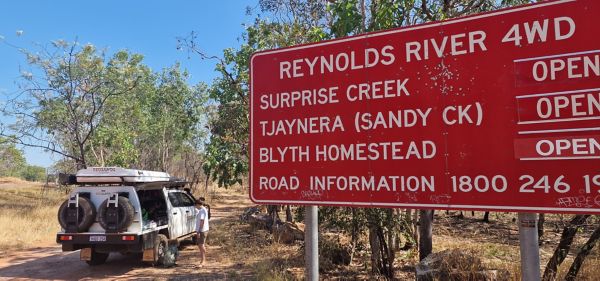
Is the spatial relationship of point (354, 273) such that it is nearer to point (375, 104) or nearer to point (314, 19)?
point (375, 104)

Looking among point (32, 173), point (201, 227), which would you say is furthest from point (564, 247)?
point (32, 173)

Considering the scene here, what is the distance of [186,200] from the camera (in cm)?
1270

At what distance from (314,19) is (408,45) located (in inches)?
434

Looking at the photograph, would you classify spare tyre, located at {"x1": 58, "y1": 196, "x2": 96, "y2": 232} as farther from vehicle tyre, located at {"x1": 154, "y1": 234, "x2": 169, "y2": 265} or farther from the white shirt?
the white shirt

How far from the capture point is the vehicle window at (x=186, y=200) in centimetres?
1238

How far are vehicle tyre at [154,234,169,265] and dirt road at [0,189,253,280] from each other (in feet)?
0.78

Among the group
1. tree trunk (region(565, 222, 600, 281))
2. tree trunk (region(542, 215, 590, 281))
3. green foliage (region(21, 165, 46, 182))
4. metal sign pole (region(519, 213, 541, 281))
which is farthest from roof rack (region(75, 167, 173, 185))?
green foliage (region(21, 165, 46, 182))

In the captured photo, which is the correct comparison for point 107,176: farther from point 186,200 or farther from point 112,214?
point 186,200

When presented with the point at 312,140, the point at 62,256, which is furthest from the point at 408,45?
the point at 62,256

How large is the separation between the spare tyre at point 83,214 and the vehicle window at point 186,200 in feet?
10.5

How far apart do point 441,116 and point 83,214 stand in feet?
28.1

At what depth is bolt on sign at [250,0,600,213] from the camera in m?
2.59

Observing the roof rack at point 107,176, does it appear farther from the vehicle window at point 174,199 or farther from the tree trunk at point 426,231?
the tree trunk at point 426,231

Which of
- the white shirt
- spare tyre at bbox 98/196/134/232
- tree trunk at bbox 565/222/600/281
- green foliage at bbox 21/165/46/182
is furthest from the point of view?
green foliage at bbox 21/165/46/182
